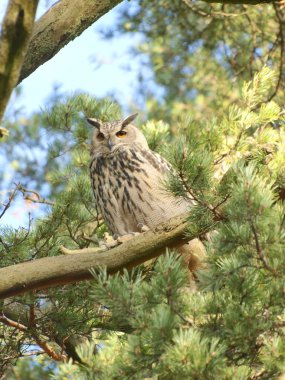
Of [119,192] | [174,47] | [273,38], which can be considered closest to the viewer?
[119,192]

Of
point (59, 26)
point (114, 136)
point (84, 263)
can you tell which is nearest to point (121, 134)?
point (114, 136)

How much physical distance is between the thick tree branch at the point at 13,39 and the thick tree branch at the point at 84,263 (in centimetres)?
79

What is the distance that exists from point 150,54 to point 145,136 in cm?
289

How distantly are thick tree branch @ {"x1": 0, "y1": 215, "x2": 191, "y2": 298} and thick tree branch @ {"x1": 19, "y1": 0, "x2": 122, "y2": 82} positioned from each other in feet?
2.82

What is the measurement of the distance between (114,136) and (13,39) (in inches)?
84.2

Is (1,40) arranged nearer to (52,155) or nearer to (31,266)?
(31,266)

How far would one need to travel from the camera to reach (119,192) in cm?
355

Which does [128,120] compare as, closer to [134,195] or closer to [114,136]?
[114,136]

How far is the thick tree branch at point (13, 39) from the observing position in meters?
1.72

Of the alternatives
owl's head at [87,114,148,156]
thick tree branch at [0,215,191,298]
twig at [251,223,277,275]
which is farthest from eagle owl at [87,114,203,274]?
twig at [251,223,277,275]

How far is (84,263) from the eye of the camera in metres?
2.42

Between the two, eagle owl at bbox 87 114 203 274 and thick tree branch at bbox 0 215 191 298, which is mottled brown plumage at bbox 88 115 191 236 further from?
thick tree branch at bbox 0 215 191 298

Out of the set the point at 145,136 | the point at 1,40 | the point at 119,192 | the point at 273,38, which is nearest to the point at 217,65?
the point at 273,38

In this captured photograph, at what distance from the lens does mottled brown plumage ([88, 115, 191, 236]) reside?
3.49 m
